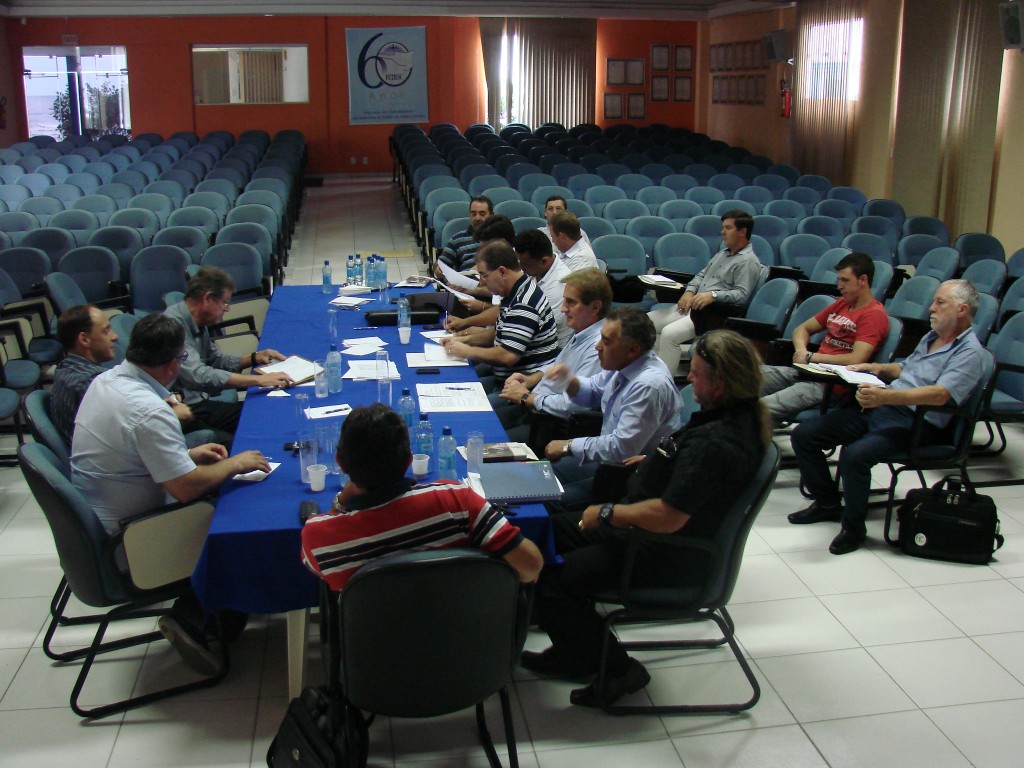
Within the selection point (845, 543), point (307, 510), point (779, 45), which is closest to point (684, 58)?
point (779, 45)

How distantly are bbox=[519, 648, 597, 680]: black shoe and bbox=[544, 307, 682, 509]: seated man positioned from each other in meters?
0.62

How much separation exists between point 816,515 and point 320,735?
296cm

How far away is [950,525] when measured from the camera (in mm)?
4297

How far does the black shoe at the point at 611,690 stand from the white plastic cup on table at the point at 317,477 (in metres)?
1.11

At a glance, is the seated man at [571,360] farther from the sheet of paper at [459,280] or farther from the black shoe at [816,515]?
the sheet of paper at [459,280]

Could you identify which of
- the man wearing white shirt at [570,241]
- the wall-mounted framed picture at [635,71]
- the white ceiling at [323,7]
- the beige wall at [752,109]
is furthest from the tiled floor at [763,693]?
the wall-mounted framed picture at [635,71]

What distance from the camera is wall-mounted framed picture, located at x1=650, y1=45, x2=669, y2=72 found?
19203 mm

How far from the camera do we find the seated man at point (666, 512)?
2947mm

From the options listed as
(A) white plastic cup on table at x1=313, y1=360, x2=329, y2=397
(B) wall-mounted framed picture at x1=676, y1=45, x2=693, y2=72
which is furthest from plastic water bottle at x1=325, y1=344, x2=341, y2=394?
(B) wall-mounted framed picture at x1=676, y1=45, x2=693, y2=72

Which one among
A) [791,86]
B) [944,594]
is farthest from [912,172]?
[944,594]

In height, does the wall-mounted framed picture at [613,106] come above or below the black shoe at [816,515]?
above

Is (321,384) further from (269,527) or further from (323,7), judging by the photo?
(323,7)

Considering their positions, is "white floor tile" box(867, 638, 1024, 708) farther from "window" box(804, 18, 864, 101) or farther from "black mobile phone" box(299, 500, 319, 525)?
"window" box(804, 18, 864, 101)

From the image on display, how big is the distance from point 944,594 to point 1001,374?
183 centimetres
